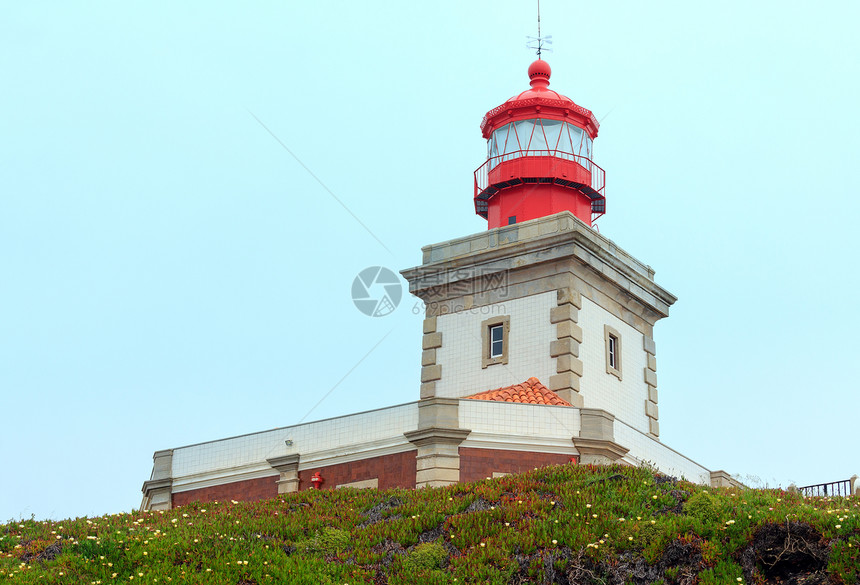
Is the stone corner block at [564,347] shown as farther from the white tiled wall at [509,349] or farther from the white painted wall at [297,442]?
the white painted wall at [297,442]

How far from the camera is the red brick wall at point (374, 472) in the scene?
24031 mm

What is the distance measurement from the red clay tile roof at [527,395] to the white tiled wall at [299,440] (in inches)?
65.8

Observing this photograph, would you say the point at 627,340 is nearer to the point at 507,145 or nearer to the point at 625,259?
the point at 625,259

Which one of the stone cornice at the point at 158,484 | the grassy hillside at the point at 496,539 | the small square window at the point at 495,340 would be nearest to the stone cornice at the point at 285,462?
the stone cornice at the point at 158,484

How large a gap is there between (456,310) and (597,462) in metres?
6.25

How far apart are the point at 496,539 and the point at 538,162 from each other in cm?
1435

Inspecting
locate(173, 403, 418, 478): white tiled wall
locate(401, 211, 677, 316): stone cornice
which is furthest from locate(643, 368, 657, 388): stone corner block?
locate(173, 403, 418, 478): white tiled wall

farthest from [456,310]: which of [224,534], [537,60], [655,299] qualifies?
[224,534]

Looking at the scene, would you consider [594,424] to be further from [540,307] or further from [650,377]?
[650,377]

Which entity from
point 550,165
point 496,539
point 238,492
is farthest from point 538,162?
point 496,539

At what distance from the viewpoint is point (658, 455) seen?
86.0ft

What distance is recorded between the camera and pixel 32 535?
67.4 feet

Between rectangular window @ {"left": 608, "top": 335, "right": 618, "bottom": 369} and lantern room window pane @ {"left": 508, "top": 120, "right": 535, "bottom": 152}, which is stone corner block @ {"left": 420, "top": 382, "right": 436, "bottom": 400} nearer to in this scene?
rectangular window @ {"left": 608, "top": 335, "right": 618, "bottom": 369}

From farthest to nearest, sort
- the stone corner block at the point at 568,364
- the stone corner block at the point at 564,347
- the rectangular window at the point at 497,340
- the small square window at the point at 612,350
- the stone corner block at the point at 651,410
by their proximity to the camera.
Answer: the stone corner block at the point at 651,410 → the small square window at the point at 612,350 → the rectangular window at the point at 497,340 → the stone corner block at the point at 564,347 → the stone corner block at the point at 568,364
